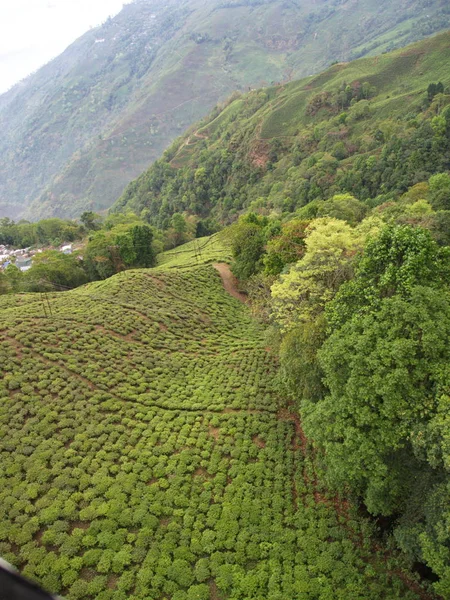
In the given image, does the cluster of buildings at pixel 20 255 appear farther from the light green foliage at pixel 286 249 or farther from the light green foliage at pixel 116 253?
the light green foliage at pixel 286 249

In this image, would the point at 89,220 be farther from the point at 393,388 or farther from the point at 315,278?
the point at 393,388

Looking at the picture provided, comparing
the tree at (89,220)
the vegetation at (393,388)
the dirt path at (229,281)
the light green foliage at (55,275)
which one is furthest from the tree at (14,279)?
the tree at (89,220)

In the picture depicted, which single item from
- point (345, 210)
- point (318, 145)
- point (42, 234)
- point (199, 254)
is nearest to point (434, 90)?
point (318, 145)

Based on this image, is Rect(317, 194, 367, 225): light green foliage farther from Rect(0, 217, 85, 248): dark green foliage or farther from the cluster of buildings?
Rect(0, 217, 85, 248): dark green foliage

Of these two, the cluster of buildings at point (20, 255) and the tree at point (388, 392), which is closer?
the tree at point (388, 392)

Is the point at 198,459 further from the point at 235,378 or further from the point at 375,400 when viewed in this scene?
the point at 375,400

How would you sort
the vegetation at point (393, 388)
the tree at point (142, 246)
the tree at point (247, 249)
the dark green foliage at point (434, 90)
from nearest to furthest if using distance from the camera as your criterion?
the vegetation at point (393, 388) → the tree at point (247, 249) → the tree at point (142, 246) → the dark green foliage at point (434, 90)
